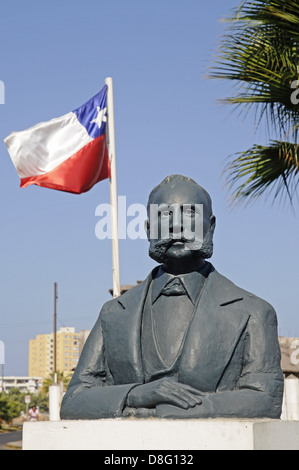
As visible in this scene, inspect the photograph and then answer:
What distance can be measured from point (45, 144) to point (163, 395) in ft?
28.5

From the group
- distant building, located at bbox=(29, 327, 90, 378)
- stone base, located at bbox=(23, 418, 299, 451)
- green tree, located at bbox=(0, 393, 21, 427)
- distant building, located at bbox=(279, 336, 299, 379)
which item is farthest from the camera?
distant building, located at bbox=(29, 327, 90, 378)

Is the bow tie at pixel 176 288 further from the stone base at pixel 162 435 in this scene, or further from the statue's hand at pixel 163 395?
the stone base at pixel 162 435

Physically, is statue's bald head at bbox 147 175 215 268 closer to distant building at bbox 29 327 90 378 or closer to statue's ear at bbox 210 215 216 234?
statue's ear at bbox 210 215 216 234

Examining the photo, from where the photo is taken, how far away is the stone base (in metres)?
3.74

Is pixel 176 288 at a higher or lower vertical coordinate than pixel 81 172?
lower

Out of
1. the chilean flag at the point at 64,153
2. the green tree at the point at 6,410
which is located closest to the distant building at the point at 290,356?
the chilean flag at the point at 64,153

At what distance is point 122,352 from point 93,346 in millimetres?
244

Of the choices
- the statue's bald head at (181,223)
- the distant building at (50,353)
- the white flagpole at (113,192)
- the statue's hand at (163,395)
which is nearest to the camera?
the statue's hand at (163,395)

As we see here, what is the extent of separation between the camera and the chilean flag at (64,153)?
1206cm

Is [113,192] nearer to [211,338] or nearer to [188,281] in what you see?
[188,281]

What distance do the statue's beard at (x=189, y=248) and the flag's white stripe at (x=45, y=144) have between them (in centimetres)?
792

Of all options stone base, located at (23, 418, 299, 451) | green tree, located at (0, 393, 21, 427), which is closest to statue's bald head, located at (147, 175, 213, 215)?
stone base, located at (23, 418, 299, 451)

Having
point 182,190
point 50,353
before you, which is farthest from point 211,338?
point 50,353

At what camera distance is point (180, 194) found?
4344 millimetres
